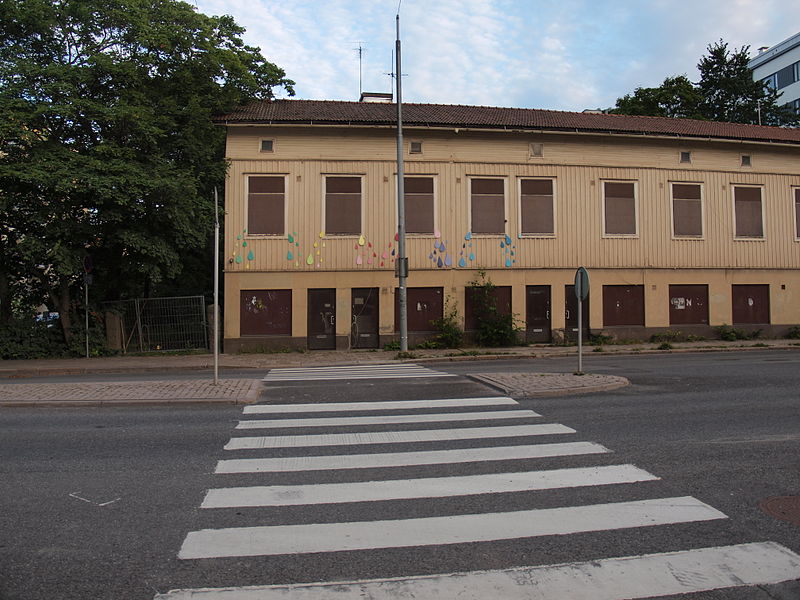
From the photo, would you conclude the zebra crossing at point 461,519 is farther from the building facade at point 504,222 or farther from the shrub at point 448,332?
the building facade at point 504,222

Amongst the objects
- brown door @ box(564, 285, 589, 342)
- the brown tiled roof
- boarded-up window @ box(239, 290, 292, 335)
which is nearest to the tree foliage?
the brown tiled roof

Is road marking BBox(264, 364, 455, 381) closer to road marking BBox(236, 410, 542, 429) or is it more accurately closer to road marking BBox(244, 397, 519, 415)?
road marking BBox(244, 397, 519, 415)

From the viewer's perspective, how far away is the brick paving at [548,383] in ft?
34.6

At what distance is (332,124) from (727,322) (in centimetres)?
1743

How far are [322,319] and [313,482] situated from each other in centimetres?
1662

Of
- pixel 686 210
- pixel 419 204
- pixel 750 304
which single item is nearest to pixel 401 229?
pixel 419 204

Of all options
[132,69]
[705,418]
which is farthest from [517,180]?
[705,418]

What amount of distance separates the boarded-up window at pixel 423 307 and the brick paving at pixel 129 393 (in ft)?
35.1

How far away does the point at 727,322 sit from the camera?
24.8 m

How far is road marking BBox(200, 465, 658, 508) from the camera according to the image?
17.1ft

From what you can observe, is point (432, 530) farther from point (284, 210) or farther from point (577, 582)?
point (284, 210)

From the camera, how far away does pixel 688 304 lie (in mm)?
24547

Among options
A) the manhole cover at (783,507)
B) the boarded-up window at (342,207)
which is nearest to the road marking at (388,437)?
the manhole cover at (783,507)

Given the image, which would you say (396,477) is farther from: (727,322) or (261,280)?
(727,322)
